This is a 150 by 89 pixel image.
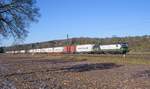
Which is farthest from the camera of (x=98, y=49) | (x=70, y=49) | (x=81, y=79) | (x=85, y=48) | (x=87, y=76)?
(x=70, y=49)

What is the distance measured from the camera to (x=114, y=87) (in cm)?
2219

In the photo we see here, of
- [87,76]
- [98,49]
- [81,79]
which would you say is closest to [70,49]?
[98,49]

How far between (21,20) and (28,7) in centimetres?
155

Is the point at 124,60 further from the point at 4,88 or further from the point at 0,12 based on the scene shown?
the point at 4,88

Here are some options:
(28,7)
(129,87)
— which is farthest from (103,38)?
(129,87)

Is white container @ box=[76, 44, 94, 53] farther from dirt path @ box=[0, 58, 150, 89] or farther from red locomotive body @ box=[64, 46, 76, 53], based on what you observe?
dirt path @ box=[0, 58, 150, 89]

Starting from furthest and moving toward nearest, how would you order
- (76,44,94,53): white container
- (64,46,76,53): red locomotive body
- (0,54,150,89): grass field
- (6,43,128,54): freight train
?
(64,46,76,53): red locomotive body → (76,44,94,53): white container → (6,43,128,54): freight train → (0,54,150,89): grass field

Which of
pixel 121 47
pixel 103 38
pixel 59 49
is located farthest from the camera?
pixel 103 38

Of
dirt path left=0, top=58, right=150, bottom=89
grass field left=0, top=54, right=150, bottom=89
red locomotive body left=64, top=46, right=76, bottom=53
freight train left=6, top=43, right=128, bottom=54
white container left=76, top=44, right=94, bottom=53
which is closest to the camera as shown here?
dirt path left=0, top=58, right=150, bottom=89

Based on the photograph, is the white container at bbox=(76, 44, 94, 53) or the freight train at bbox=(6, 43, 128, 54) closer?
the freight train at bbox=(6, 43, 128, 54)

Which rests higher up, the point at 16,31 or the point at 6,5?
the point at 6,5

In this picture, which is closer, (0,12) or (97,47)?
(0,12)

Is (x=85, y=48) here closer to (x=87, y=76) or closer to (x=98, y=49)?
(x=98, y=49)

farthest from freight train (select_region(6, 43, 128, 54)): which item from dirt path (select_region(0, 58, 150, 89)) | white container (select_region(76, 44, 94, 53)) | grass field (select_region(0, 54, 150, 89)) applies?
dirt path (select_region(0, 58, 150, 89))
